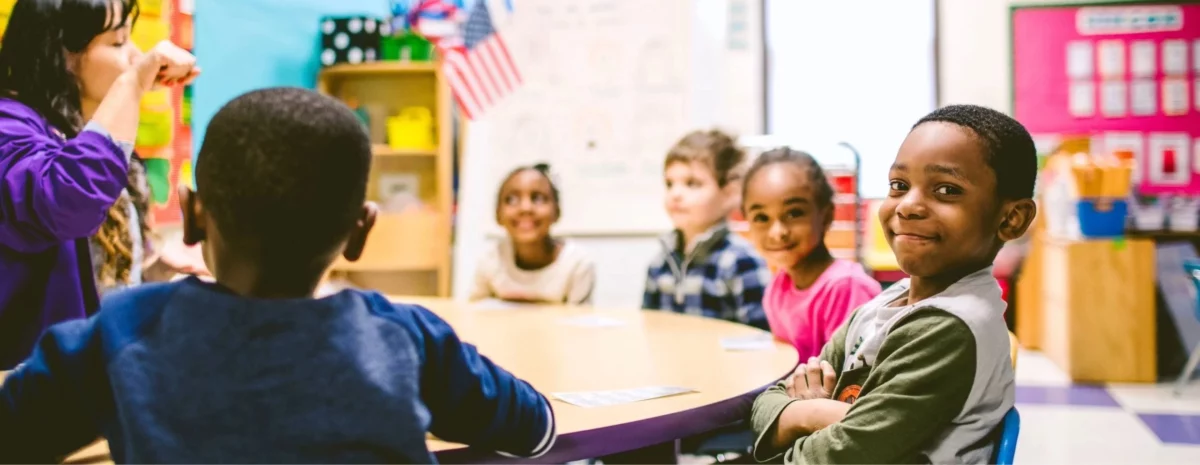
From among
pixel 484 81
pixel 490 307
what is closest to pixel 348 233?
pixel 490 307

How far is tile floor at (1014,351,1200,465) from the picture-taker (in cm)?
283

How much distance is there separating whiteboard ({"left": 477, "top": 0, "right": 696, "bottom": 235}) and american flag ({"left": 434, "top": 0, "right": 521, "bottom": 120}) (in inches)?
2.6

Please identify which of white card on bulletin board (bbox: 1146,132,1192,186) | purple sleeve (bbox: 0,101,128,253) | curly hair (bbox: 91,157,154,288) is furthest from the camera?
white card on bulletin board (bbox: 1146,132,1192,186)

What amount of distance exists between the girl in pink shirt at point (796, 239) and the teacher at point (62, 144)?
103 cm

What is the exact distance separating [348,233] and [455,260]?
3716mm

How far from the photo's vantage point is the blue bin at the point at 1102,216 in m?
4.07

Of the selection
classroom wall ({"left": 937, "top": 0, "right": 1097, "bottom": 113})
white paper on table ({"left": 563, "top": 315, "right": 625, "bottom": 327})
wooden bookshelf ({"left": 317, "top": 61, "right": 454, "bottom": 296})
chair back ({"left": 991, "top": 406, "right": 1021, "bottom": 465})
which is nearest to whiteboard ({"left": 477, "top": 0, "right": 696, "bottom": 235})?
wooden bookshelf ({"left": 317, "top": 61, "right": 454, "bottom": 296})

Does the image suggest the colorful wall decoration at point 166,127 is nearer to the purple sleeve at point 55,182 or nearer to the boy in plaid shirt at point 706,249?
the boy in plaid shirt at point 706,249

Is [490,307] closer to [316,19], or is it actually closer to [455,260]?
[455,260]

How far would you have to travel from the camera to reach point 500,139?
4.41 metres

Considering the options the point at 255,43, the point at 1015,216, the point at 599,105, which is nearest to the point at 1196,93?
the point at 599,105

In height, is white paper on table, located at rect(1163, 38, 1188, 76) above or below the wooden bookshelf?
above

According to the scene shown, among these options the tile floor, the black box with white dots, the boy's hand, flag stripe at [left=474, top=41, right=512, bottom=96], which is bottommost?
the tile floor

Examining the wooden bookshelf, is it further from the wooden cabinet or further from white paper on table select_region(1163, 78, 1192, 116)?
white paper on table select_region(1163, 78, 1192, 116)
